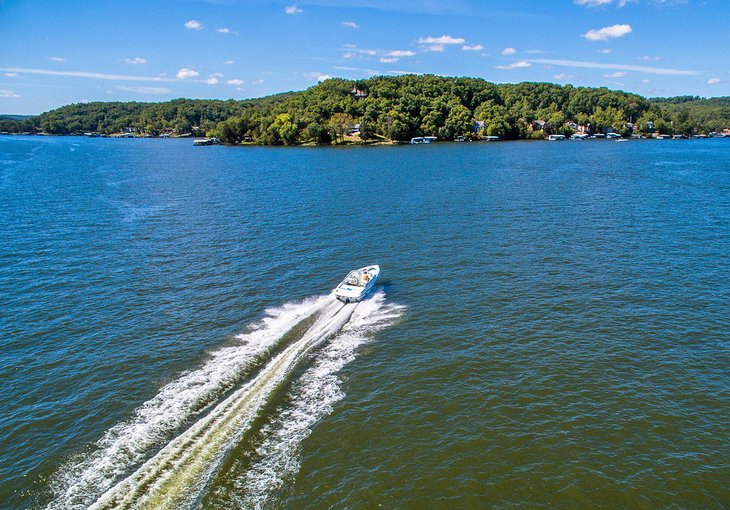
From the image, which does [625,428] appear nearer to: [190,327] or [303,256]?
[190,327]

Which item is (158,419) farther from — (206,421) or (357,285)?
(357,285)

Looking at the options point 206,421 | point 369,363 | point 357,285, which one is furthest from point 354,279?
point 206,421

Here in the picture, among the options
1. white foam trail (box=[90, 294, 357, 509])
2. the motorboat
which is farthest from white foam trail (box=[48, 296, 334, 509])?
the motorboat

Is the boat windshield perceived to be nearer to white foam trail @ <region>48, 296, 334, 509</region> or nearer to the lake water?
the lake water

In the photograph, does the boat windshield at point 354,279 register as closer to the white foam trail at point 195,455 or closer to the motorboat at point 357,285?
the motorboat at point 357,285

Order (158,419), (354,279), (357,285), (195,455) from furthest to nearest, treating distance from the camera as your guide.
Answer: (354,279)
(357,285)
(158,419)
(195,455)

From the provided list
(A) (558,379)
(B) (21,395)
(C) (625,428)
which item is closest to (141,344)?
(B) (21,395)

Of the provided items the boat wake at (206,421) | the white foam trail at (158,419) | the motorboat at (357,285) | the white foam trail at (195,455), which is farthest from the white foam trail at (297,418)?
the white foam trail at (158,419)
